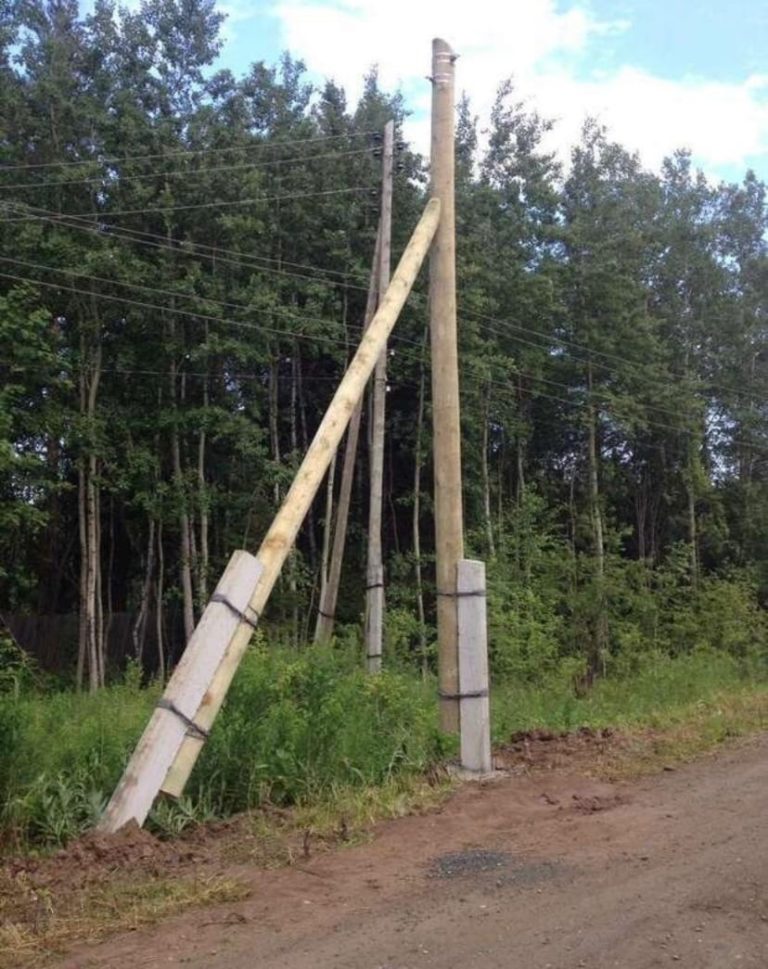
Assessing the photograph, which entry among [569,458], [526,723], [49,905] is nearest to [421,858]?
[49,905]

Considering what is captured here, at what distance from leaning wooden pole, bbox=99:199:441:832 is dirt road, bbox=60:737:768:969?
1.19 m

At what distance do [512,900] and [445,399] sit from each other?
16.4ft

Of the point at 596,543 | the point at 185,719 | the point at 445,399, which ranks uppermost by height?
the point at 445,399

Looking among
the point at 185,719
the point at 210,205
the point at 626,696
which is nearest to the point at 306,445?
the point at 210,205

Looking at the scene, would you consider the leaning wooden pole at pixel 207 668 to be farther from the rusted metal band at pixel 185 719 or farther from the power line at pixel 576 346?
the power line at pixel 576 346

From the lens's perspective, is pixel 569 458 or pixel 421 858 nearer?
pixel 421 858

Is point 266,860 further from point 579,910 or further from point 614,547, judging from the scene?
point 614,547

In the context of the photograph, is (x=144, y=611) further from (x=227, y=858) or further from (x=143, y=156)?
(x=227, y=858)

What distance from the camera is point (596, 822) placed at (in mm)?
6320

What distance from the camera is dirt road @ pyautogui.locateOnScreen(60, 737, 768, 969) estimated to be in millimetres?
4074

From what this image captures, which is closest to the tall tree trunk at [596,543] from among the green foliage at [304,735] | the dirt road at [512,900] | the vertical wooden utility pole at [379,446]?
the vertical wooden utility pole at [379,446]

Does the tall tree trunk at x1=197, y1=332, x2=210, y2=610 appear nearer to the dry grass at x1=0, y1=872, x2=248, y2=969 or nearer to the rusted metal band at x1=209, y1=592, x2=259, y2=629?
the rusted metal band at x1=209, y1=592, x2=259, y2=629

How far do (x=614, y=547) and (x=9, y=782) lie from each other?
22.3 metres

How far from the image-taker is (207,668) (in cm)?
641
